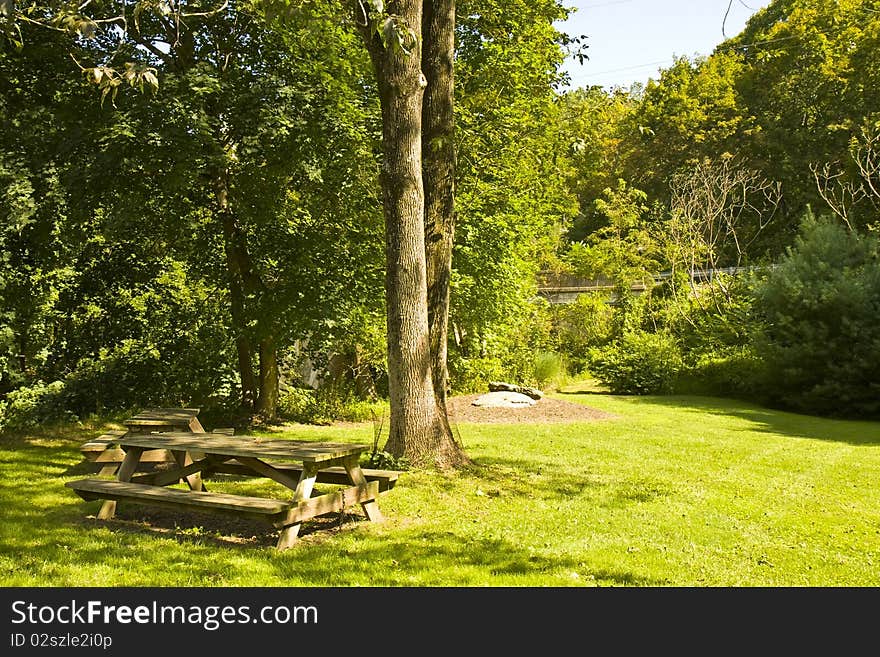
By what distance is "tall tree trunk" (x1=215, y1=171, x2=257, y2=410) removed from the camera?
11383mm

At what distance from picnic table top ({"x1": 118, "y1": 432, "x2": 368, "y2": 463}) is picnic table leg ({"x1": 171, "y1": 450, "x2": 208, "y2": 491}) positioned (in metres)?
0.36

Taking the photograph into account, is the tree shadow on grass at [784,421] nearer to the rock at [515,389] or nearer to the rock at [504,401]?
the rock at [515,389]

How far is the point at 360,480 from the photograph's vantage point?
5.78 m

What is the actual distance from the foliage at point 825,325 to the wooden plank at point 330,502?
13.0 metres

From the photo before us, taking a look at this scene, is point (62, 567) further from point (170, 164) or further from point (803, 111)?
point (803, 111)

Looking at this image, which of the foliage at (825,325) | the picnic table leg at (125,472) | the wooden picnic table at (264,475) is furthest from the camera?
the foliage at (825,325)

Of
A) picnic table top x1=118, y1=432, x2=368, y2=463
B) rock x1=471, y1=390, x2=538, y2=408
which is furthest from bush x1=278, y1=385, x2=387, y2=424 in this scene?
picnic table top x1=118, y1=432, x2=368, y2=463

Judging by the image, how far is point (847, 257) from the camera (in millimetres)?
16438

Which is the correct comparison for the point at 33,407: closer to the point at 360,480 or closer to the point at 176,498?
the point at 176,498

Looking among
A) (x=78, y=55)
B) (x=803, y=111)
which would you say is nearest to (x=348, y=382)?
(x=78, y=55)

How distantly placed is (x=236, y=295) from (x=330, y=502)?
704cm

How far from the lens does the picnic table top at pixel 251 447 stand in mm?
5213

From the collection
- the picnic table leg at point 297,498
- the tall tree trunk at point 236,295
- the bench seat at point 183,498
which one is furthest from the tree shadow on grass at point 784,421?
the bench seat at point 183,498

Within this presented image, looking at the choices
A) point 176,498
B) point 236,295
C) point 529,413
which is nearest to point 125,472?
point 176,498
